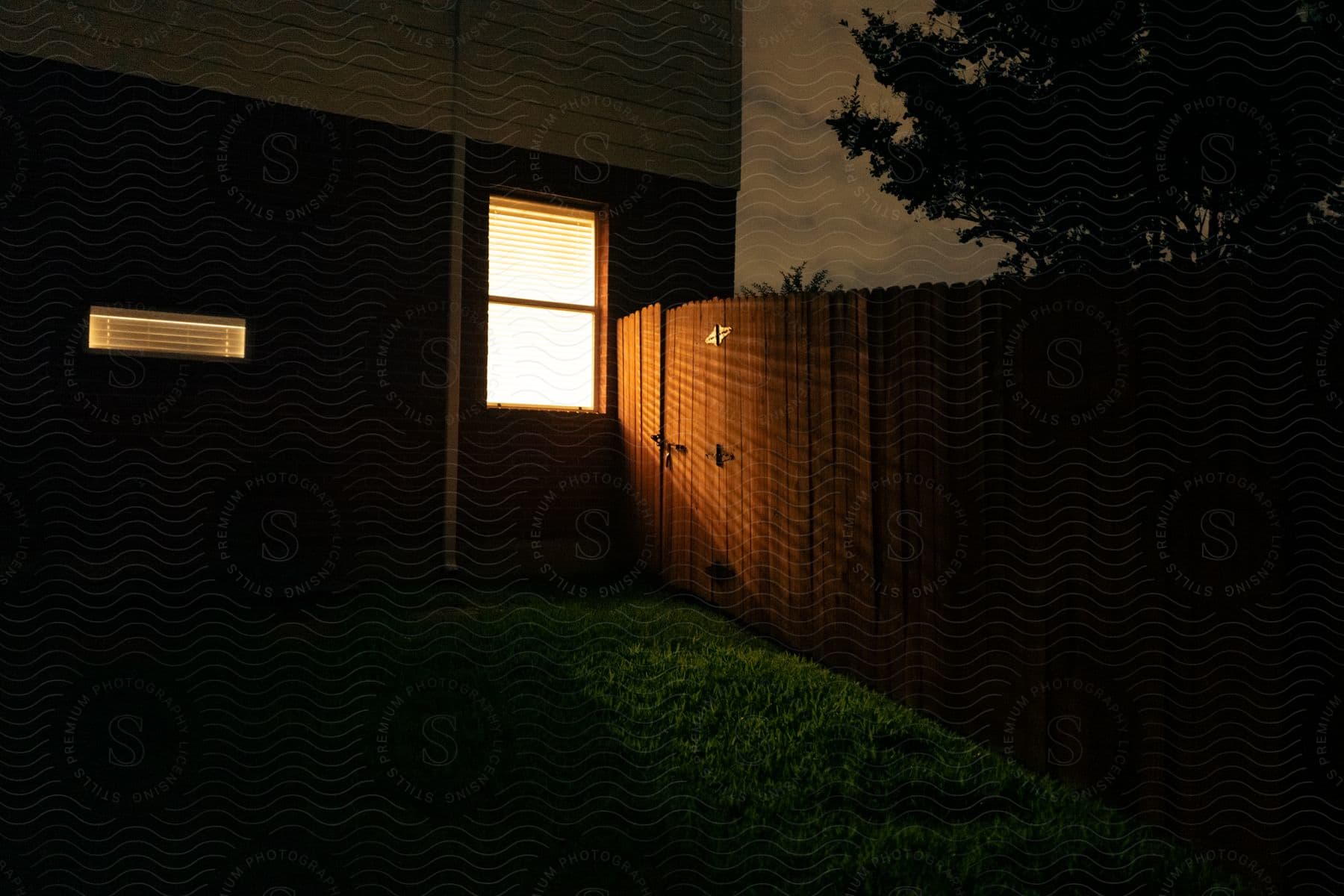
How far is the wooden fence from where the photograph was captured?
11.4 feet

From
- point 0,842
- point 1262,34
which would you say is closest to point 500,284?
point 0,842

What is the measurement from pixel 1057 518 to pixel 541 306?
218 inches

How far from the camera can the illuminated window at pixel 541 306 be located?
27.2 ft

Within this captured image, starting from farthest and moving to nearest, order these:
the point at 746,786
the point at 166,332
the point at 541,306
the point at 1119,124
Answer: the point at 1119,124, the point at 541,306, the point at 166,332, the point at 746,786

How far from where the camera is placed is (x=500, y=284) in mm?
8297

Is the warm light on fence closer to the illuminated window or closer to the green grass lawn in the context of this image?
the illuminated window

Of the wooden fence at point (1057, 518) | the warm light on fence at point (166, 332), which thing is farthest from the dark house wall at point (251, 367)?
the wooden fence at point (1057, 518)

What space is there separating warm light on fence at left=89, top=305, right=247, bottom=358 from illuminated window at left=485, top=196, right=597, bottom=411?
2.11m

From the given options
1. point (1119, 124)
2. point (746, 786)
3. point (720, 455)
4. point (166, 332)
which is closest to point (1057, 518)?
point (746, 786)

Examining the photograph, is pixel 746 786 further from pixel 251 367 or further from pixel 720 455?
pixel 251 367

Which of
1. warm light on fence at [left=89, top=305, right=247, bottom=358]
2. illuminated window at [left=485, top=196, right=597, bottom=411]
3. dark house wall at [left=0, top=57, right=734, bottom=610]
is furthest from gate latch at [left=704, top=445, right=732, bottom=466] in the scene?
warm light on fence at [left=89, top=305, right=247, bottom=358]

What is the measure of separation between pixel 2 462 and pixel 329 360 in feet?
7.89

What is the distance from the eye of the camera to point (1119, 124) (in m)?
9.69

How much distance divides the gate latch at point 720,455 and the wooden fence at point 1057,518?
27 cm
